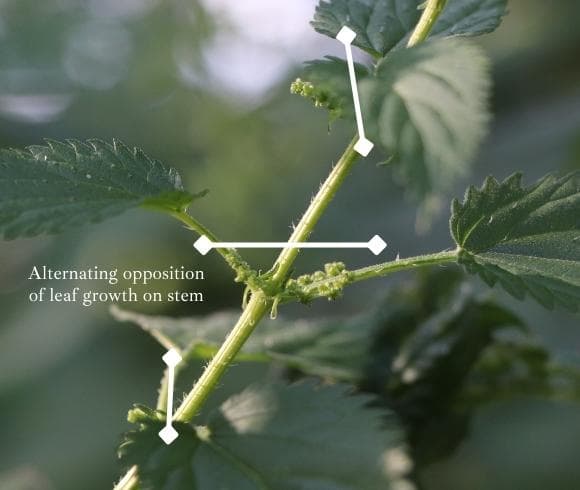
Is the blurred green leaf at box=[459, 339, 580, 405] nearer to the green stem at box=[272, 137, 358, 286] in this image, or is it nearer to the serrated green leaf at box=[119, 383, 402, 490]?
the serrated green leaf at box=[119, 383, 402, 490]

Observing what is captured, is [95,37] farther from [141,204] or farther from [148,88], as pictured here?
[141,204]

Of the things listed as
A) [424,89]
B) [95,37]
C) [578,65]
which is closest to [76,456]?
[424,89]

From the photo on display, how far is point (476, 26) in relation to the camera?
0.83 m

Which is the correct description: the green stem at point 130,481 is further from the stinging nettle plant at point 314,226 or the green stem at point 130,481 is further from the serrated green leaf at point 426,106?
the serrated green leaf at point 426,106

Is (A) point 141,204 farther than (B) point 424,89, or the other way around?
(A) point 141,204

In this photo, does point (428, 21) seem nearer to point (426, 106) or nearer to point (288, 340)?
point (426, 106)

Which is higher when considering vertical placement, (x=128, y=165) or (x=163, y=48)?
(x=163, y=48)

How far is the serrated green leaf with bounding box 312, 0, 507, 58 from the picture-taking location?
2.61 feet

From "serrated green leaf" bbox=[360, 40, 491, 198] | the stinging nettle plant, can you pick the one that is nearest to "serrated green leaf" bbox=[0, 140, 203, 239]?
the stinging nettle plant

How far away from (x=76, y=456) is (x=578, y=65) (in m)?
2.91
